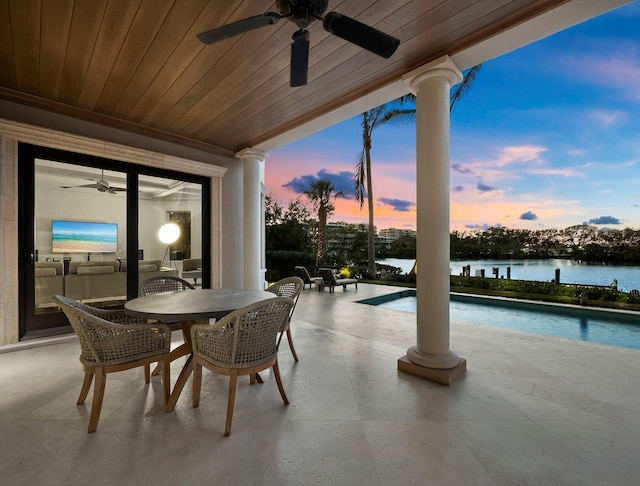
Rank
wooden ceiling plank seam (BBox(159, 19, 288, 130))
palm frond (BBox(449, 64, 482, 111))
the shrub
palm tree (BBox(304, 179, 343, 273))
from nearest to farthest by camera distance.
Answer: wooden ceiling plank seam (BBox(159, 19, 288, 130))
palm frond (BBox(449, 64, 482, 111))
the shrub
palm tree (BBox(304, 179, 343, 273))

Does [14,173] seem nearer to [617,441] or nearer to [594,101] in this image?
[617,441]

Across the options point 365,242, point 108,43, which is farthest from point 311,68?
point 365,242

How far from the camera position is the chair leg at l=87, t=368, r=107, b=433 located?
5.78 feet

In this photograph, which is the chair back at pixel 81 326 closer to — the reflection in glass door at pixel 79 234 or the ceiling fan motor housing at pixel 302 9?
the ceiling fan motor housing at pixel 302 9

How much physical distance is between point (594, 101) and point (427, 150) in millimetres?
9371

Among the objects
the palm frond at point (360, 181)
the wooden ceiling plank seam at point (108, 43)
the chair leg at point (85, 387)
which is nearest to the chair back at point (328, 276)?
the palm frond at point (360, 181)

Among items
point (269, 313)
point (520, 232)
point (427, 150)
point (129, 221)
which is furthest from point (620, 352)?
point (520, 232)

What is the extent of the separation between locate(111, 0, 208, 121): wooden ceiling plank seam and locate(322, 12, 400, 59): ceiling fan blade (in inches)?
37.4

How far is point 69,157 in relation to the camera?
358cm

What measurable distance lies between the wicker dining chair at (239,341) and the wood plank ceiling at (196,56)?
6.68 ft

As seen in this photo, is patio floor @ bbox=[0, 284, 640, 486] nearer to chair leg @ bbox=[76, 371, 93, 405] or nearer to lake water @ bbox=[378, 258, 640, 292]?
chair leg @ bbox=[76, 371, 93, 405]

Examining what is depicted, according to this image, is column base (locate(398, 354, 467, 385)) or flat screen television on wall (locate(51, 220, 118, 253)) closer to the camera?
column base (locate(398, 354, 467, 385))

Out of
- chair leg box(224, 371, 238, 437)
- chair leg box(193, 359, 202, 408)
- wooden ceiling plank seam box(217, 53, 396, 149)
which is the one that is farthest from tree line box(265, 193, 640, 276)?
chair leg box(224, 371, 238, 437)

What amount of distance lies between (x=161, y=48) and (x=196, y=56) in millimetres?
263
